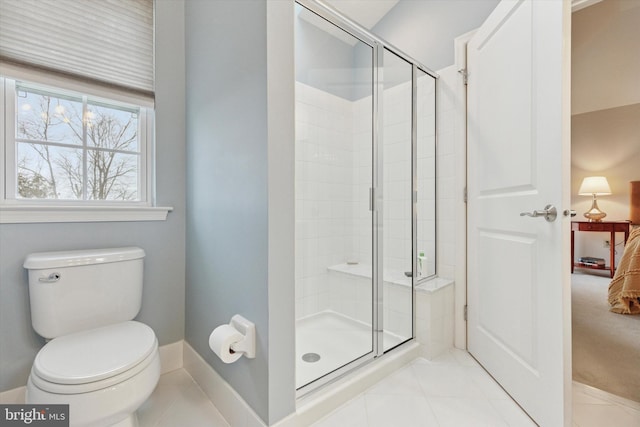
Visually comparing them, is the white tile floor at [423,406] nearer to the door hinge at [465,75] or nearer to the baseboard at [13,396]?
the baseboard at [13,396]

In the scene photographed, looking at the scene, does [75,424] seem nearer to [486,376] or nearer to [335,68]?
[486,376]

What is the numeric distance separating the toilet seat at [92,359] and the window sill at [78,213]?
0.55 m

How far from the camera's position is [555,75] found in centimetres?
114

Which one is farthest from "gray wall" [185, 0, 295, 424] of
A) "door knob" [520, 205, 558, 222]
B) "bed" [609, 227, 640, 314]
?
"bed" [609, 227, 640, 314]

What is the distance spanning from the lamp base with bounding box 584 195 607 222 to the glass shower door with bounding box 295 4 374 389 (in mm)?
3101

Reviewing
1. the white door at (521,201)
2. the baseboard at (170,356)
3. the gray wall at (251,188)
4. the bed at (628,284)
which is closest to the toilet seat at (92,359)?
the gray wall at (251,188)

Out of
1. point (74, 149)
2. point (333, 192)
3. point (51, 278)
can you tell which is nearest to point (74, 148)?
point (74, 149)

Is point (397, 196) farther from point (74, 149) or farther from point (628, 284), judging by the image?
point (628, 284)

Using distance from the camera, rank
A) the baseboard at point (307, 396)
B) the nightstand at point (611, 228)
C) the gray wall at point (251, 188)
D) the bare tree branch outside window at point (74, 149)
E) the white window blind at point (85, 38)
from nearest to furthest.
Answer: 1. the gray wall at point (251, 188)
2. the baseboard at point (307, 396)
3. the white window blind at point (85, 38)
4. the bare tree branch outside window at point (74, 149)
5. the nightstand at point (611, 228)

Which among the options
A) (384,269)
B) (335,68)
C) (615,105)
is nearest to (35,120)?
(335,68)

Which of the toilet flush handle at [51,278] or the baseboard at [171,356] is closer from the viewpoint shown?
the toilet flush handle at [51,278]

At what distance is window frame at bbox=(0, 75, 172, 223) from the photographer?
130 centimetres

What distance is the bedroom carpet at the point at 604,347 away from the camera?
148 centimetres

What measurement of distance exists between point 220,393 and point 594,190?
423 centimetres
